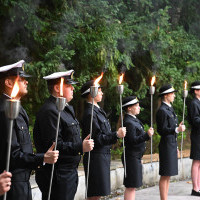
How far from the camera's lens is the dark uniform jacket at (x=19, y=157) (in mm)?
3988

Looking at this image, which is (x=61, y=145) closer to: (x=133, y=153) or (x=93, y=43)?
(x=133, y=153)

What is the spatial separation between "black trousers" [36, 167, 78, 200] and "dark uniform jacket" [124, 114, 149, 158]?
209 centimetres

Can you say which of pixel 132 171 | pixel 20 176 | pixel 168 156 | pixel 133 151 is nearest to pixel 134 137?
pixel 133 151

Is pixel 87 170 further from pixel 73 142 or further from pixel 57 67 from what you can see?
pixel 57 67

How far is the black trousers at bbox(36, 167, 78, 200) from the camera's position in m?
5.09

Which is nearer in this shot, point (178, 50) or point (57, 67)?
point (57, 67)

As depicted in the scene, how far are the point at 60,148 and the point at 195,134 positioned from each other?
180 inches

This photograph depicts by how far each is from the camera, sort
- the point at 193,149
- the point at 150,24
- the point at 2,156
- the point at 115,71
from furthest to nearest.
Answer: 1. the point at 150,24
2. the point at 115,71
3. the point at 193,149
4. the point at 2,156

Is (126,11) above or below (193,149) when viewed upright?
above

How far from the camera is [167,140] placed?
8.00m

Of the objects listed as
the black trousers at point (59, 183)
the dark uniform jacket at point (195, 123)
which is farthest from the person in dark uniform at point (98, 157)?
the dark uniform jacket at point (195, 123)

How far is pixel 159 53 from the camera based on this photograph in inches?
488

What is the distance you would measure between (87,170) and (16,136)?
7.77 feet

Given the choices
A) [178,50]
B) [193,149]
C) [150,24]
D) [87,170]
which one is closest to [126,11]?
[150,24]
